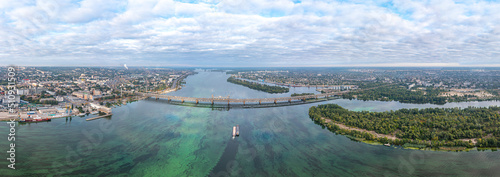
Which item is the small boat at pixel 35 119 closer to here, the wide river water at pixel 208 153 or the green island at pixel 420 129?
the wide river water at pixel 208 153

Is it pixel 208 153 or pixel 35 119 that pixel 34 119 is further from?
pixel 208 153

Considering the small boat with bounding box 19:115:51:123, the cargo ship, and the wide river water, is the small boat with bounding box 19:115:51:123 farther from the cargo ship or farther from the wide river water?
the wide river water

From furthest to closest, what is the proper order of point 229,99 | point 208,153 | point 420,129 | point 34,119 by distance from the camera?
point 229,99, point 34,119, point 420,129, point 208,153

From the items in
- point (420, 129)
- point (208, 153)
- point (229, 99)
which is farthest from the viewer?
point (229, 99)

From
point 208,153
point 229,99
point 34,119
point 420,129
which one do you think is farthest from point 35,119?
point 420,129

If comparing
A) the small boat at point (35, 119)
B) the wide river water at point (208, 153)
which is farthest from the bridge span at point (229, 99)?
the small boat at point (35, 119)

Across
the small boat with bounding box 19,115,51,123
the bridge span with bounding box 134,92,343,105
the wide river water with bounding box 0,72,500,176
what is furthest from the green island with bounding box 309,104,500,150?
the small boat with bounding box 19,115,51,123

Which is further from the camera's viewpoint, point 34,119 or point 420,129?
point 34,119

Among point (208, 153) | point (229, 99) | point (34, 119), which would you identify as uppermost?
point (229, 99)
